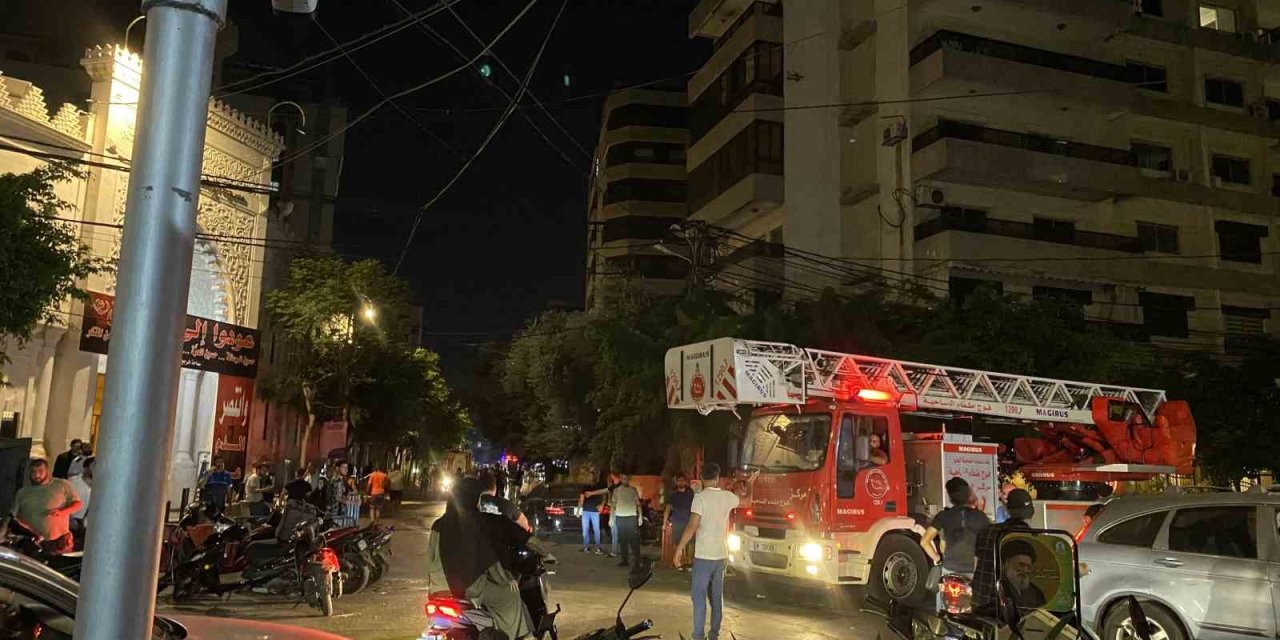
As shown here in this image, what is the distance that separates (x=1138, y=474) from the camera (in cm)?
1522

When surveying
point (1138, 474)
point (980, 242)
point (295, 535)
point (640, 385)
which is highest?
point (980, 242)

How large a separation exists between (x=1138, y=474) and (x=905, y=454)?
16.5 ft

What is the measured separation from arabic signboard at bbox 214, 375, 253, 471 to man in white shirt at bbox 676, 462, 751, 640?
20.2m

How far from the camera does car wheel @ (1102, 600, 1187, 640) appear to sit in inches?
307

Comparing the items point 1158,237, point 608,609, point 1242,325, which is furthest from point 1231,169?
point 608,609

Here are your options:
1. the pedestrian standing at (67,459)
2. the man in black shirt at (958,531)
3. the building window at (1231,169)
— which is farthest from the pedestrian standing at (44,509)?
the building window at (1231,169)

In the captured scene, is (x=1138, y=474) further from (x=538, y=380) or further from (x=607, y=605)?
(x=538, y=380)

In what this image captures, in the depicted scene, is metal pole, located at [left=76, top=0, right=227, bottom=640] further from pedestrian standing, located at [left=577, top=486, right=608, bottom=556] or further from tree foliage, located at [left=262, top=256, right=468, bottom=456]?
tree foliage, located at [left=262, top=256, right=468, bottom=456]

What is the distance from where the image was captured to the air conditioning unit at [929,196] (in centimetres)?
3170

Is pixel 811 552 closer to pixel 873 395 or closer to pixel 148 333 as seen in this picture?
pixel 873 395

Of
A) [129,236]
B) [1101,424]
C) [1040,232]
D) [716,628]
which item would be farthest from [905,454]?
[1040,232]

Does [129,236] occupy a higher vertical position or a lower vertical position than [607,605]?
higher

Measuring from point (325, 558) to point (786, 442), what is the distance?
608cm

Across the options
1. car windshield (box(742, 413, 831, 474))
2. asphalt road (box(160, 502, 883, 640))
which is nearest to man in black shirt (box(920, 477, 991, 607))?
asphalt road (box(160, 502, 883, 640))
